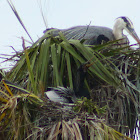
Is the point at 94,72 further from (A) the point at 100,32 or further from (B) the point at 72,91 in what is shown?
(A) the point at 100,32

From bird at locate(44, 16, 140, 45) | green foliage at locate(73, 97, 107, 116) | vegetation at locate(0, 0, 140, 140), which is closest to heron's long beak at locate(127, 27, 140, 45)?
bird at locate(44, 16, 140, 45)

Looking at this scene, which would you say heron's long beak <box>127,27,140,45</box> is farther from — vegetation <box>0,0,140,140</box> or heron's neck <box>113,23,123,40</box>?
vegetation <box>0,0,140,140</box>

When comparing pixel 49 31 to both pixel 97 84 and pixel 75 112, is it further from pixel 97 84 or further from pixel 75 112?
pixel 75 112

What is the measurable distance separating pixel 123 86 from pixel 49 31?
0.77m

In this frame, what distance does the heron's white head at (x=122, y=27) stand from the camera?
4453 millimetres

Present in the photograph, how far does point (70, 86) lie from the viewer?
2822 mm

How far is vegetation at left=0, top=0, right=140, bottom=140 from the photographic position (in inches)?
84.5

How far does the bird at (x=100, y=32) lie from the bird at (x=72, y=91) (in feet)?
0.97

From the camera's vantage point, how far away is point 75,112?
2.28 meters

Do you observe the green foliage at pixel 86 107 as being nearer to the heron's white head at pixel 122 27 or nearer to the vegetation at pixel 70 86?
the vegetation at pixel 70 86

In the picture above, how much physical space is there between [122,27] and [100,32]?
2.18 feet

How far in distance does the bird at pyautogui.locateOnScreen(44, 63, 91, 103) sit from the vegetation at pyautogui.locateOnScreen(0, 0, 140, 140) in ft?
0.15

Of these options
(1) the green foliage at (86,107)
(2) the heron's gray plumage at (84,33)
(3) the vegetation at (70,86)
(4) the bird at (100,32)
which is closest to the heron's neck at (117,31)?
(4) the bird at (100,32)

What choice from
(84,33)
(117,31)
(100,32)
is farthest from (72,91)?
(117,31)
